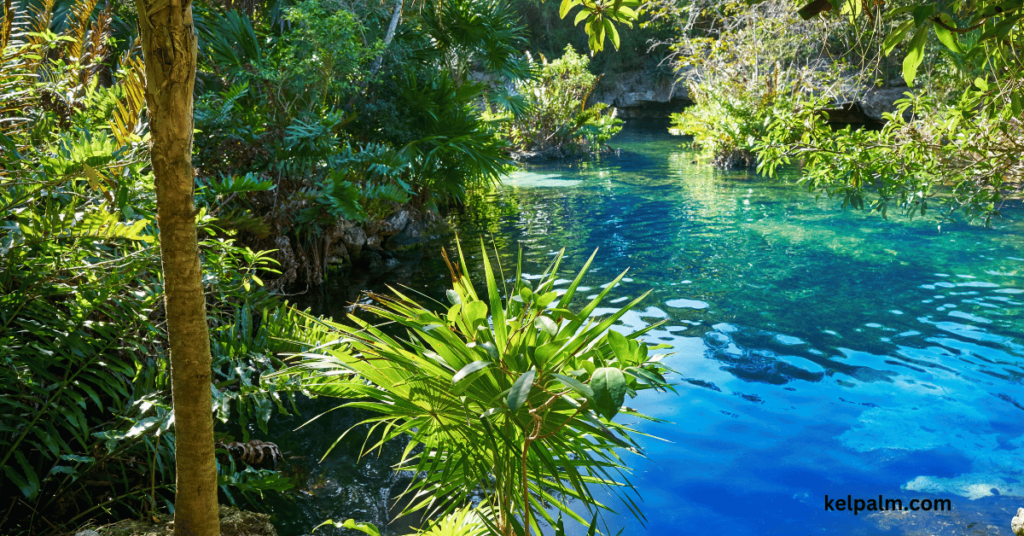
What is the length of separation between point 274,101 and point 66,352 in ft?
19.1

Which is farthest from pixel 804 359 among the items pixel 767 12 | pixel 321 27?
pixel 767 12

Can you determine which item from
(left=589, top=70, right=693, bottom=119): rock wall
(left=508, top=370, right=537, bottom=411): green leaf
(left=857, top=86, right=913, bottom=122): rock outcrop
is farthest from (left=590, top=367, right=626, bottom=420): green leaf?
(left=589, top=70, right=693, bottom=119): rock wall

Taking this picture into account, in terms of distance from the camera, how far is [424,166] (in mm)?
8758

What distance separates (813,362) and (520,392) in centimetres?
476

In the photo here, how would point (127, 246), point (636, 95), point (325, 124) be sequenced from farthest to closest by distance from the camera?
point (636, 95) < point (325, 124) < point (127, 246)

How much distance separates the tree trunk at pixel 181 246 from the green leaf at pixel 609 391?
925mm

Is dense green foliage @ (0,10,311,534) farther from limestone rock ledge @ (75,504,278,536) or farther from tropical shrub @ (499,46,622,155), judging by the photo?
tropical shrub @ (499,46,622,155)

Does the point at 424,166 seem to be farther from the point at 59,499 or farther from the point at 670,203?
the point at 59,499

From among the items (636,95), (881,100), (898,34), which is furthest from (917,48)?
(636,95)

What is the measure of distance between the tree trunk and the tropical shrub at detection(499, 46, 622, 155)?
1710 centimetres

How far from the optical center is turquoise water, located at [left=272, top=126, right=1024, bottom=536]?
345 cm

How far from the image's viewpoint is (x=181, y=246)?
4.78 ft

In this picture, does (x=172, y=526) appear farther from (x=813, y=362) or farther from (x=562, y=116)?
(x=562, y=116)

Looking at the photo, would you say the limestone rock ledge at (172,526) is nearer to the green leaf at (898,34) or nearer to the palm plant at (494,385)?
the palm plant at (494,385)
